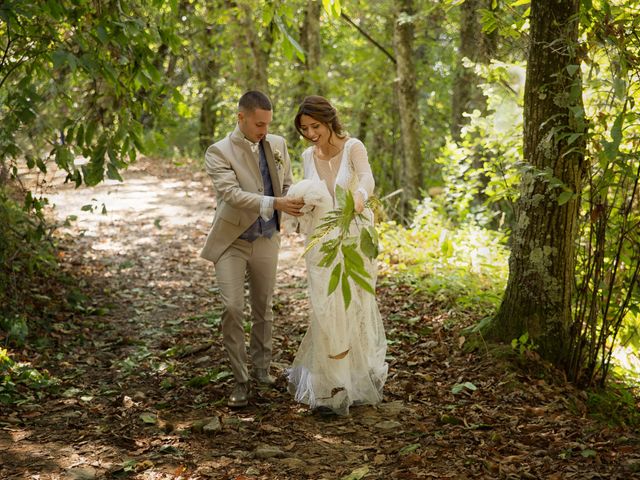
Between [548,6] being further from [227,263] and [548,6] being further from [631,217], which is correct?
[227,263]

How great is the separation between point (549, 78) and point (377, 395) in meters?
2.72

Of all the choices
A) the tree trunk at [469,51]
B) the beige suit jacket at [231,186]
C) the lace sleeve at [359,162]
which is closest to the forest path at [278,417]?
the beige suit jacket at [231,186]

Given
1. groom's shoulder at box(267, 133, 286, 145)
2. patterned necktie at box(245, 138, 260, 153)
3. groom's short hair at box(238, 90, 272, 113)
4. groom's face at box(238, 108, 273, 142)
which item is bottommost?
patterned necktie at box(245, 138, 260, 153)

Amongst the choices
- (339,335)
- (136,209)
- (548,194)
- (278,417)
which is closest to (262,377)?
(278,417)

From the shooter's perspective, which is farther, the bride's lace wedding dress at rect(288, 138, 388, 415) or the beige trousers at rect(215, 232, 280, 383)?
the beige trousers at rect(215, 232, 280, 383)

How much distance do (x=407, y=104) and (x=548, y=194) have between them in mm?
7853

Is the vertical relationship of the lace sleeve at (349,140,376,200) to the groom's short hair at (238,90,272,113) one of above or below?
below

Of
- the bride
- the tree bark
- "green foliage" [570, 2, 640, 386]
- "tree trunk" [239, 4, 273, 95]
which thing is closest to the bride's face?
the bride

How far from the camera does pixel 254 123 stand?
5031 mm

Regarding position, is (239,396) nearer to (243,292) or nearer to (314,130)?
(243,292)

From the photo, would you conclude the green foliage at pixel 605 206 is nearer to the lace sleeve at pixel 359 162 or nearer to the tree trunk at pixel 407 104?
the lace sleeve at pixel 359 162

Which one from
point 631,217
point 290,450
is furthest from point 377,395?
point 631,217

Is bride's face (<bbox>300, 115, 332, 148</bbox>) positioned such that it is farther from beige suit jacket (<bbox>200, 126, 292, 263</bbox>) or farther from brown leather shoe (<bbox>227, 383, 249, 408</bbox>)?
brown leather shoe (<bbox>227, 383, 249, 408</bbox>)

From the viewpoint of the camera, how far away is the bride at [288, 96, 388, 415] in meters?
4.82
